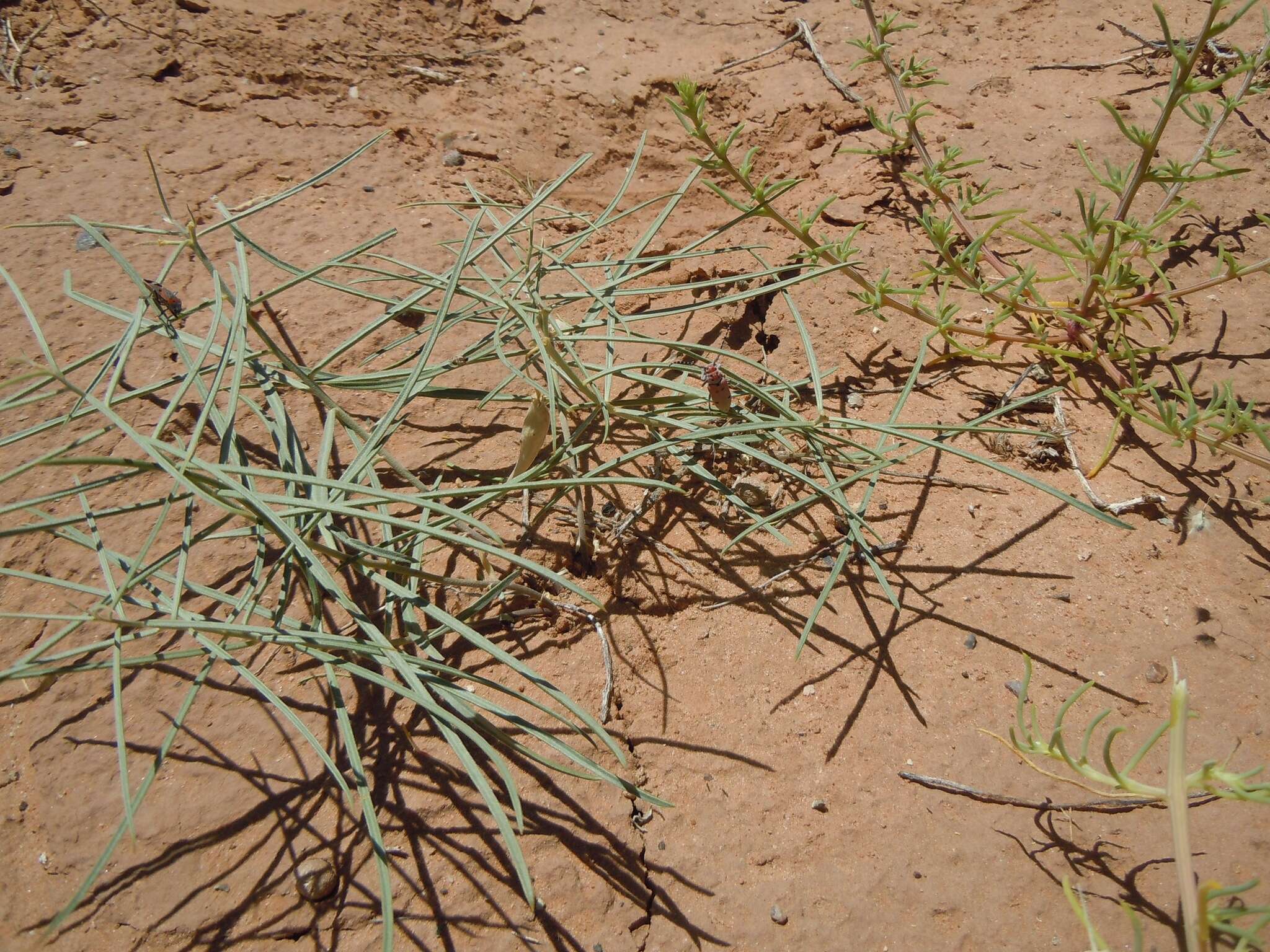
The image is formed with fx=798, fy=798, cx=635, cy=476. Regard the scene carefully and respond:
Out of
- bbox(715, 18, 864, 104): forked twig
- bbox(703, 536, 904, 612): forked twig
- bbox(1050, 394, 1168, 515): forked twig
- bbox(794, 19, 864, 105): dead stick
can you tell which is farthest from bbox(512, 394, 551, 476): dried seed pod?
bbox(715, 18, 864, 104): forked twig

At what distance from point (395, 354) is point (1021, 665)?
49.9 inches

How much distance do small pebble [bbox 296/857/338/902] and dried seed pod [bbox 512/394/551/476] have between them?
2.07ft

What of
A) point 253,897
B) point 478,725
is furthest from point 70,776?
point 478,725

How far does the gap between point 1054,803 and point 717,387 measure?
0.76 meters

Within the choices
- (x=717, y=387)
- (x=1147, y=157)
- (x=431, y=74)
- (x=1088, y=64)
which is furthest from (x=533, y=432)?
(x=1088, y=64)

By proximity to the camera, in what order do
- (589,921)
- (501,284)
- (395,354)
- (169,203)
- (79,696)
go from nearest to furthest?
(589,921) < (79,696) < (501,284) < (395,354) < (169,203)

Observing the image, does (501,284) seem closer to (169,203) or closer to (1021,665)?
(169,203)

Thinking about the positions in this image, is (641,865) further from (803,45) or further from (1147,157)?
(803,45)

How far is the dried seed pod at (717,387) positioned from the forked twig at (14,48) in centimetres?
205

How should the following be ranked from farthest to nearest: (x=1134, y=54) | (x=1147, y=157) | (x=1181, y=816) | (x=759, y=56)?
(x=759, y=56) → (x=1134, y=54) → (x=1147, y=157) → (x=1181, y=816)

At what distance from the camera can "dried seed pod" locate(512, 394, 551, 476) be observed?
4.31ft

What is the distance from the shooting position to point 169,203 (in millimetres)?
1832

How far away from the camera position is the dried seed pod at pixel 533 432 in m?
1.31

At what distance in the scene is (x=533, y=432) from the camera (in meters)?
1.33
